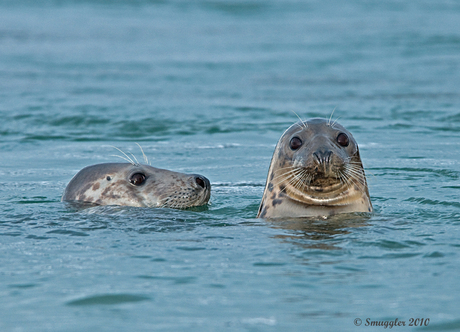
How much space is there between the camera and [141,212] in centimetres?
661

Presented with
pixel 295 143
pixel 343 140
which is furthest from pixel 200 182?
pixel 343 140

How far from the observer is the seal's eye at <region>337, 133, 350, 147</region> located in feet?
20.3

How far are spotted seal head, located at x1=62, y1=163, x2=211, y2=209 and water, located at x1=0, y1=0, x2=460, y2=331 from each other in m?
0.20

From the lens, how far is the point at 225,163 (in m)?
10.3

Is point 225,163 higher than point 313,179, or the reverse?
point 313,179

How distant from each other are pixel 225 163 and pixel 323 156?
4.56 metres

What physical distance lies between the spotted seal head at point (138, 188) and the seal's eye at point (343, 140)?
5.22 ft

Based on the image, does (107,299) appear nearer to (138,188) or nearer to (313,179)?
(313,179)

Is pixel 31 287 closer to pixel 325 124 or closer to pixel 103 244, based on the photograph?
pixel 103 244

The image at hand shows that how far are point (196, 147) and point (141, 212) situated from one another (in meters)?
4.86

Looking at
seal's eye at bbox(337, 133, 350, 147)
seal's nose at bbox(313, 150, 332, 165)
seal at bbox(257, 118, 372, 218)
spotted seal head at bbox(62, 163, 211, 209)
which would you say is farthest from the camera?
spotted seal head at bbox(62, 163, 211, 209)

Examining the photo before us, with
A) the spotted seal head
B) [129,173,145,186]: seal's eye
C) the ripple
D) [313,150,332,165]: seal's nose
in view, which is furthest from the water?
[129,173,145,186]: seal's eye

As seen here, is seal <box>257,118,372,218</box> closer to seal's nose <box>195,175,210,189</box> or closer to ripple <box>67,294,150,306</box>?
seal's nose <box>195,175,210,189</box>

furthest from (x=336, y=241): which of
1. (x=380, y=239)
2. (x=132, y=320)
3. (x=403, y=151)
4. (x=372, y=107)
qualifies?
(x=372, y=107)
